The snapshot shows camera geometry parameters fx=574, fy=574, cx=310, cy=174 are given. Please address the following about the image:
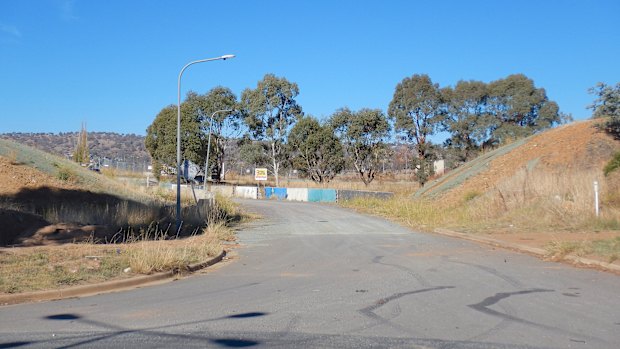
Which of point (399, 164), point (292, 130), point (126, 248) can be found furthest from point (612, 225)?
point (399, 164)

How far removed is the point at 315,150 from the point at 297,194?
11367 millimetres

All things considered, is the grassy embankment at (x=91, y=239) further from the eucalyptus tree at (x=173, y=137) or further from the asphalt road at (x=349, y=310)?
the eucalyptus tree at (x=173, y=137)

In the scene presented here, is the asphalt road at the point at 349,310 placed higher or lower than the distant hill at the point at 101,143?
lower

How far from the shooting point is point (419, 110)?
57969 mm

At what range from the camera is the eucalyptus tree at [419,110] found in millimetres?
56812

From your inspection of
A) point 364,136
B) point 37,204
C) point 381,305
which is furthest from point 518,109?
point 381,305

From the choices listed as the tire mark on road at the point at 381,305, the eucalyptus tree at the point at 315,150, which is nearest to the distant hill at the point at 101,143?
the eucalyptus tree at the point at 315,150

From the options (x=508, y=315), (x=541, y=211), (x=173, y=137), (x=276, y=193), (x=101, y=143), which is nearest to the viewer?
(x=508, y=315)

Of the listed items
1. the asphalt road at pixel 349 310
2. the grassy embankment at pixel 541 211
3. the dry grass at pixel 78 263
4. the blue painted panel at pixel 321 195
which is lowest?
the asphalt road at pixel 349 310

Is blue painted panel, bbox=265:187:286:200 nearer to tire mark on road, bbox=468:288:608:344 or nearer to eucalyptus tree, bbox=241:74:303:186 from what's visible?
eucalyptus tree, bbox=241:74:303:186

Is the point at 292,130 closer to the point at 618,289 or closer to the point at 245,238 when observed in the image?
the point at 245,238

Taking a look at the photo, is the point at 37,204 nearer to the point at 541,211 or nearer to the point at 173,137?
the point at 541,211

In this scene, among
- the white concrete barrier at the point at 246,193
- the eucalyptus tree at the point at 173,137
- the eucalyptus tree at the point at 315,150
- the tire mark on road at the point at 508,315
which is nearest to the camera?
the tire mark on road at the point at 508,315

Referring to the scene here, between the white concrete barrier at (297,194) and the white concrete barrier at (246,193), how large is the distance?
4.60 metres
